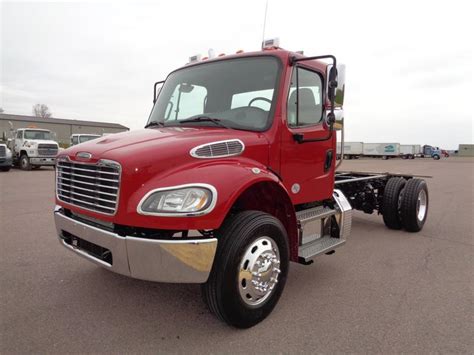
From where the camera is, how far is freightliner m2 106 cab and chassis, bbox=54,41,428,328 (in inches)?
104

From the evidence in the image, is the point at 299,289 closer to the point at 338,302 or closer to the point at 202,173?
the point at 338,302

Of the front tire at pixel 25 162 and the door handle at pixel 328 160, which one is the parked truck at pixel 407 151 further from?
the door handle at pixel 328 160

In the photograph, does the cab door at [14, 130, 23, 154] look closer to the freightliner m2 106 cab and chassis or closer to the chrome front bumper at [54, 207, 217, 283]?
the freightliner m2 106 cab and chassis

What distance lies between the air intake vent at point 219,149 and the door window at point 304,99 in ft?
2.47

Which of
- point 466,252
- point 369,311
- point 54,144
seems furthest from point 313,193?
point 54,144

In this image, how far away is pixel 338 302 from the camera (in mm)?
3590

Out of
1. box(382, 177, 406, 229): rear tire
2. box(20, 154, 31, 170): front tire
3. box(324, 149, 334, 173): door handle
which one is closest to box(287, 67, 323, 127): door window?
box(324, 149, 334, 173): door handle

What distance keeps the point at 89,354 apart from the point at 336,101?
319 centimetres

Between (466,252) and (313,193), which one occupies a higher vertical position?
(313,193)

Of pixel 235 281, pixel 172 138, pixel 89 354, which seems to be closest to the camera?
pixel 89 354

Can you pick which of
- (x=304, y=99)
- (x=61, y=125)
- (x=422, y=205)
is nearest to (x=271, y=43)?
(x=304, y=99)

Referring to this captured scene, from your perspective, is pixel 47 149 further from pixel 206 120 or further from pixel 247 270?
pixel 247 270

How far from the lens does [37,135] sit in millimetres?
21031

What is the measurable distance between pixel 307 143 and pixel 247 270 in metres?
Result: 1.59
